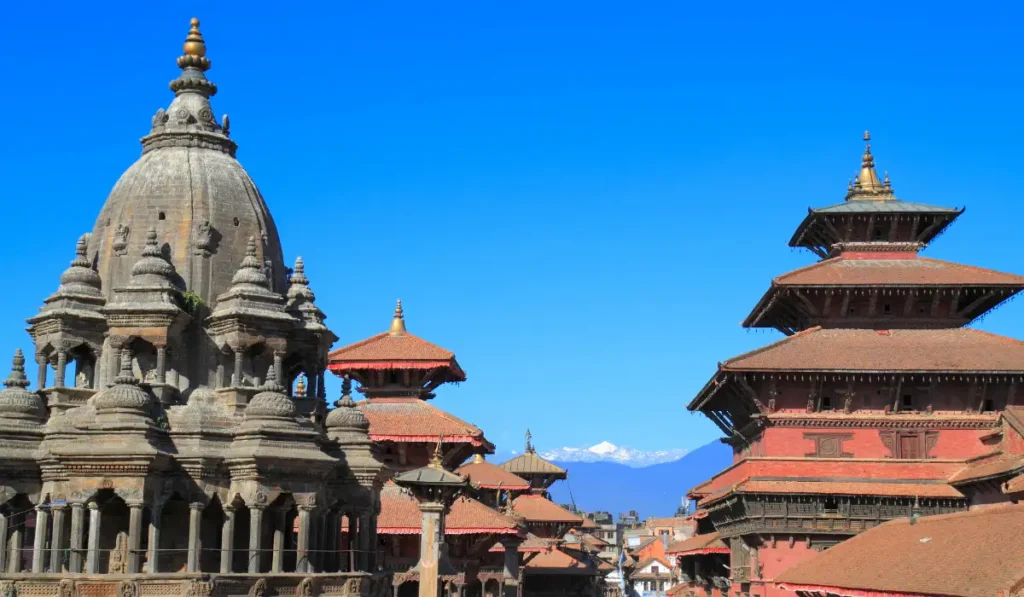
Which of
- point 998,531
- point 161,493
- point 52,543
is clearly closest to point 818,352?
point 998,531

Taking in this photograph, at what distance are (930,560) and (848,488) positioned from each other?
543 inches

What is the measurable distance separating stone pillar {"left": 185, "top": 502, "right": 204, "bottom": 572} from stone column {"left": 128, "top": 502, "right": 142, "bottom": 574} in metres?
1.44

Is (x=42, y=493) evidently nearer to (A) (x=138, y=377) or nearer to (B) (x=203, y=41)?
(A) (x=138, y=377)

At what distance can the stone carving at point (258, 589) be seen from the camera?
35531mm

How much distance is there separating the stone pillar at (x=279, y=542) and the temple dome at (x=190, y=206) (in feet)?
25.5

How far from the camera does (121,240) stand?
4144 cm

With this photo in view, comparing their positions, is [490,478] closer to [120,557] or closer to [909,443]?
[909,443]

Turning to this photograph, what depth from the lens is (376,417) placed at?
5659cm

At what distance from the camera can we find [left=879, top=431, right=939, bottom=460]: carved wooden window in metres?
45.3

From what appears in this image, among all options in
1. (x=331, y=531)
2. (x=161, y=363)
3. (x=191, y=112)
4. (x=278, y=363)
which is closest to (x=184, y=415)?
(x=161, y=363)

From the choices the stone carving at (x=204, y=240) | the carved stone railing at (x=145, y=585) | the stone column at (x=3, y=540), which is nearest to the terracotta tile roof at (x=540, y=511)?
the stone carving at (x=204, y=240)

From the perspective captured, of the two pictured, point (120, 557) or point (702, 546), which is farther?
point (702, 546)

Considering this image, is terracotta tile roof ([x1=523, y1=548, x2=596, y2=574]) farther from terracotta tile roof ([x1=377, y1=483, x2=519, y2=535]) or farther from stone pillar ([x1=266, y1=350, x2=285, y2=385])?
stone pillar ([x1=266, y1=350, x2=285, y2=385])

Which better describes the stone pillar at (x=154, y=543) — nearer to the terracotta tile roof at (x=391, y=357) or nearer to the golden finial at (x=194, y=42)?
the golden finial at (x=194, y=42)
